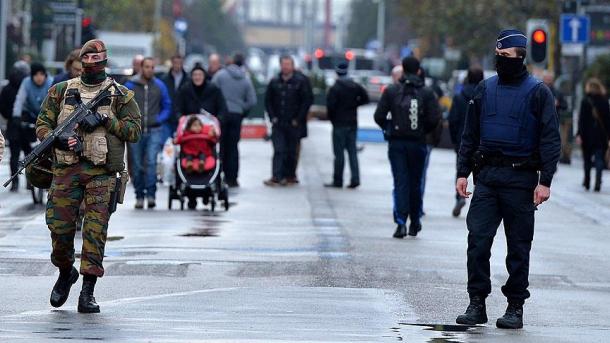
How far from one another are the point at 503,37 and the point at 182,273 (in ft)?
12.5

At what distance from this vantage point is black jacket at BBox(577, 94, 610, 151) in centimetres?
2519

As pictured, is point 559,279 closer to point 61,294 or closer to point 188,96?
point 61,294

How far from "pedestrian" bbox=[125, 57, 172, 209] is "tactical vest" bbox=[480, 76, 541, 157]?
32.0ft

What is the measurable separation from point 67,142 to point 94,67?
21.9 inches

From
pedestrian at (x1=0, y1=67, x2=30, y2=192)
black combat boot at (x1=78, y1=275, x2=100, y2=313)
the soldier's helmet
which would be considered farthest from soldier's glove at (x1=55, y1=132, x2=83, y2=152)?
pedestrian at (x1=0, y1=67, x2=30, y2=192)

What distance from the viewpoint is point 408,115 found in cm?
1656

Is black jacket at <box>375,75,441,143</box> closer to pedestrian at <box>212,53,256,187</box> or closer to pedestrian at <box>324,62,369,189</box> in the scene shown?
pedestrian at <box>212,53,256,187</box>

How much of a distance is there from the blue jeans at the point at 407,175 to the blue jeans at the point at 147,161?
3877mm

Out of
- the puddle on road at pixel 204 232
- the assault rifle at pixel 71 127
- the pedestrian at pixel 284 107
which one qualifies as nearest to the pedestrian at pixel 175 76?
the pedestrian at pixel 284 107

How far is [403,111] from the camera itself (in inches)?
652

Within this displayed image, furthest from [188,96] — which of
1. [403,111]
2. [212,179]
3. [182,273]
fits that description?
[182,273]

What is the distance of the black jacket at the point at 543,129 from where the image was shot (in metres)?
10.1

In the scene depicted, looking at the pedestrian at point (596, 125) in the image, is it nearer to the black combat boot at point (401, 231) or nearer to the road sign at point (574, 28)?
the road sign at point (574, 28)

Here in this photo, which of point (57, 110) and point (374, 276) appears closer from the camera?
point (57, 110)
